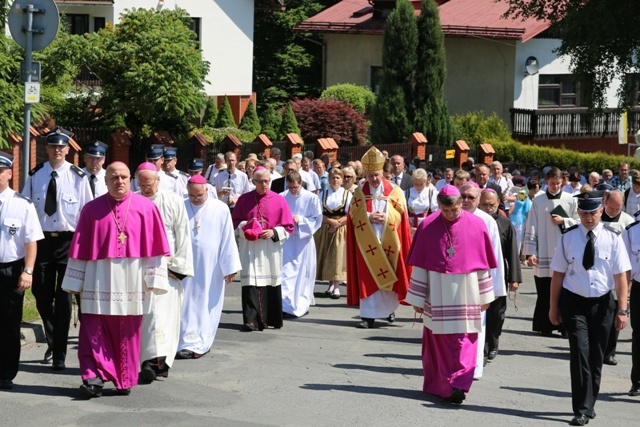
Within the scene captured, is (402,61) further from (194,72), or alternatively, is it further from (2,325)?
(2,325)

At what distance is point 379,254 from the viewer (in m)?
15.5

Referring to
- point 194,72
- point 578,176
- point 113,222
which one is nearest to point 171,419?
point 113,222

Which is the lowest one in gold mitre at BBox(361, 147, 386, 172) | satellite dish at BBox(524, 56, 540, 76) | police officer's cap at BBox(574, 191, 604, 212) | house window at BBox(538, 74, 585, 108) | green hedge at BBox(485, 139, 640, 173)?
police officer's cap at BBox(574, 191, 604, 212)

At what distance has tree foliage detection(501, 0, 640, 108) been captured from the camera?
30234mm

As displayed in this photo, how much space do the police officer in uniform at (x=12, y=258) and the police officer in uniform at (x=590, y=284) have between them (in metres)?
4.45

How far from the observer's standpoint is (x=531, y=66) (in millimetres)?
45844

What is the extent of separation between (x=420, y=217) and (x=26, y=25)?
7.35m

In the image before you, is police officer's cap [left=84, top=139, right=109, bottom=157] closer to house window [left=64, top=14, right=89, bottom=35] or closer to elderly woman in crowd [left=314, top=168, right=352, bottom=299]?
elderly woman in crowd [left=314, top=168, right=352, bottom=299]

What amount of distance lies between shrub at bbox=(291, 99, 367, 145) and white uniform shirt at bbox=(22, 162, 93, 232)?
2703 centimetres

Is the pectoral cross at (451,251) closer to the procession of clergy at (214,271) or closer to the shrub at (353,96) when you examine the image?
the procession of clergy at (214,271)

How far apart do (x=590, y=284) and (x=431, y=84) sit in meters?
29.0

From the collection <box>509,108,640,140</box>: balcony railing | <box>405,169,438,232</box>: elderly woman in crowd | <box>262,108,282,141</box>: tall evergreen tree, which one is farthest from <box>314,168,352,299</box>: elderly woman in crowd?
<box>509,108,640,140</box>: balcony railing

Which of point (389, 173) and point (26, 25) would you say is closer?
point (26, 25)

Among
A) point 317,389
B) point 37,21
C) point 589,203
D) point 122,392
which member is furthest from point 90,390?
point 37,21
